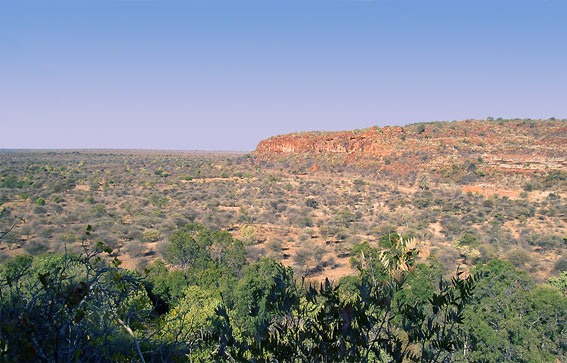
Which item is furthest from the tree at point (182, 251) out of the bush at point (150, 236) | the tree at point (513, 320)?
the tree at point (513, 320)

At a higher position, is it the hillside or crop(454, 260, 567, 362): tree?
the hillside

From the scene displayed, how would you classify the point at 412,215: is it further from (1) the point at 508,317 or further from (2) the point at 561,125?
(2) the point at 561,125

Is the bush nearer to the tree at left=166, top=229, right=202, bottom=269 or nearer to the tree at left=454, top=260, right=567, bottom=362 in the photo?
the tree at left=166, top=229, right=202, bottom=269

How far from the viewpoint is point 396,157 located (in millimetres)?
58062

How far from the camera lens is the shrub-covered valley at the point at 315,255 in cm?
334

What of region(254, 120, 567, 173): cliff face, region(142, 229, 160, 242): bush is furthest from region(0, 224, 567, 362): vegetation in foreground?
region(254, 120, 567, 173): cliff face

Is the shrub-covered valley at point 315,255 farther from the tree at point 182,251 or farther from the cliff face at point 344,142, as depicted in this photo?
the cliff face at point 344,142

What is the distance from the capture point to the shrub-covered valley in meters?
3.34

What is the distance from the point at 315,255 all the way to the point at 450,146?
4444 cm

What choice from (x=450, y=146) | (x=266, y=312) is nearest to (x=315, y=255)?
(x=266, y=312)

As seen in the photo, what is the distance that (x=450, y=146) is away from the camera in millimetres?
56719

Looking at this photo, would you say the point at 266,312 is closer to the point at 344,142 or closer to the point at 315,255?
the point at 315,255

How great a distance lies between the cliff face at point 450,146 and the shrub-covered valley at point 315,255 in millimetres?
333

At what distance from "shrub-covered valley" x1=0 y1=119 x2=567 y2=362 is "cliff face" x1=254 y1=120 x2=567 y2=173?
33cm
